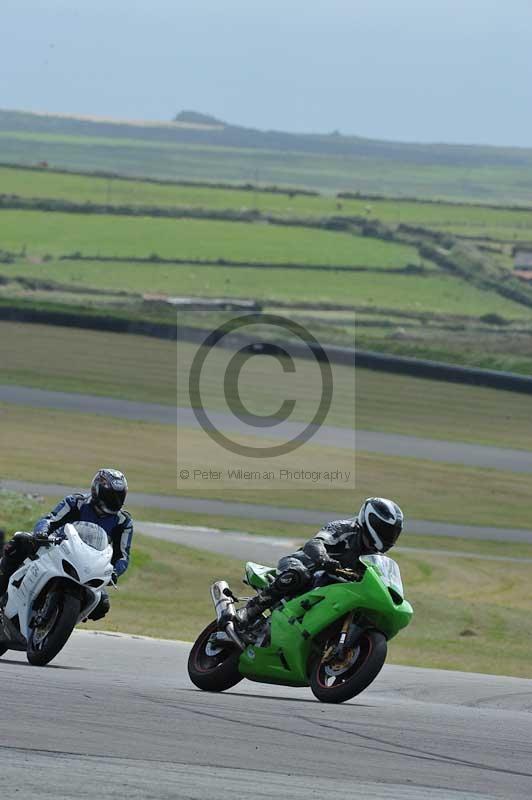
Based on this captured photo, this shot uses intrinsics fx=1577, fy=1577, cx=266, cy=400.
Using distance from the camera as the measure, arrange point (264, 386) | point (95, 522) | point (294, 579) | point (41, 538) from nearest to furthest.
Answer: point (294, 579)
point (41, 538)
point (95, 522)
point (264, 386)

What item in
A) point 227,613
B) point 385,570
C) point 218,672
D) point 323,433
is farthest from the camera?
point 323,433

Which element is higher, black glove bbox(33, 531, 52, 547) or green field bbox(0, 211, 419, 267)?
black glove bbox(33, 531, 52, 547)

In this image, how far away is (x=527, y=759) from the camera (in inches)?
318

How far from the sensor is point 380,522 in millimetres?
10102

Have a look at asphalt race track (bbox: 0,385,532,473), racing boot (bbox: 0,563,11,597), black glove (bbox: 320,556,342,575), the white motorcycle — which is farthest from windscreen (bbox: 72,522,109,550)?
asphalt race track (bbox: 0,385,532,473)


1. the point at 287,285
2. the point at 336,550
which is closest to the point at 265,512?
the point at 336,550

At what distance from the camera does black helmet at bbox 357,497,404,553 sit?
33.1 ft

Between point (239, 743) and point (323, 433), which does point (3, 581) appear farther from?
point (323, 433)

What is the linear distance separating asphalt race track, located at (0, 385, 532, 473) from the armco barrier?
7.02 m

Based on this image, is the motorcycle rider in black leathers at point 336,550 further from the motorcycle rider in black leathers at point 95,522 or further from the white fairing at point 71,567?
the motorcycle rider in black leathers at point 95,522

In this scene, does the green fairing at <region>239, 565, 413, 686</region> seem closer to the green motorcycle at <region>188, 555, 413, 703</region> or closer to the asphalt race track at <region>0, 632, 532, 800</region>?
the green motorcycle at <region>188, 555, 413, 703</region>

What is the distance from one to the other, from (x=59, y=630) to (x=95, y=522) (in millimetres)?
1051

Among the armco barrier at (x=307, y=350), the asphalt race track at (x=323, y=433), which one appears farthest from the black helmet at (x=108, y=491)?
the armco barrier at (x=307, y=350)

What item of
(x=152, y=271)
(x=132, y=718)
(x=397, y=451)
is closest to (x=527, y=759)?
(x=132, y=718)
